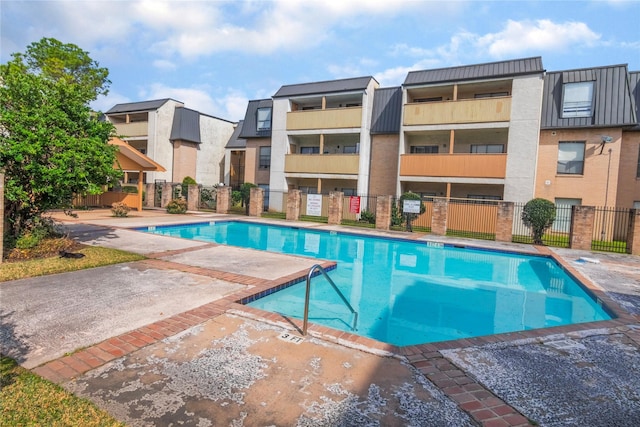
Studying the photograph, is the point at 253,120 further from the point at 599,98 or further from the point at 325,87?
the point at 599,98

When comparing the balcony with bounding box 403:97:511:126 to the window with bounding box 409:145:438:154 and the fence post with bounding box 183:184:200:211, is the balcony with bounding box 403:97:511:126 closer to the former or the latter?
the window with bounding box 409:145:438:154

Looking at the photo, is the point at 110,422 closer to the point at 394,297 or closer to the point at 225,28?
the point at 394,297

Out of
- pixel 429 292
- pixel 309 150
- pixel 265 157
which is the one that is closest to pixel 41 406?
pixel 429 292

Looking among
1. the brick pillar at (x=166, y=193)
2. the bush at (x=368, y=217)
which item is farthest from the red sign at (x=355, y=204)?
the brick pillar at (x=166, y=193)

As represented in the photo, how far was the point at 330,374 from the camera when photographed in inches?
145

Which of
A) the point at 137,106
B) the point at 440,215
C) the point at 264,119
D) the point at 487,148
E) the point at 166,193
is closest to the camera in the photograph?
the point at 440,215

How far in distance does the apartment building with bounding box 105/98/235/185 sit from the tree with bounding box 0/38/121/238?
22.9 meters

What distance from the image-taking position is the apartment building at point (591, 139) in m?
17.8

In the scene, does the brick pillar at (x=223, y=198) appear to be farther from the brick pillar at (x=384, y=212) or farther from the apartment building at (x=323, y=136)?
the brick pillar at (x=384, y=212)

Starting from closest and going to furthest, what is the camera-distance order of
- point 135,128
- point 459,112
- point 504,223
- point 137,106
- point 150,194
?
point 504,223
point 459,112
point 150,194
point 135,128
point 137,106

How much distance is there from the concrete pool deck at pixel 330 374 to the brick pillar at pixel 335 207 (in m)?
14.7

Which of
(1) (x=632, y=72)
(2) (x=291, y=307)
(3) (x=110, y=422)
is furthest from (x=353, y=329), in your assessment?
(1) (x=632, y=72)

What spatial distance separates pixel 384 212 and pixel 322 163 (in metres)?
7.25

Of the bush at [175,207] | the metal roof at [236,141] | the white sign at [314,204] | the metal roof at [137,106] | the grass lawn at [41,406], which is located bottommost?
the grass lawn at [41,406]
